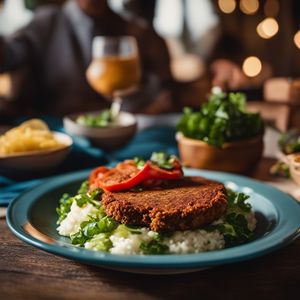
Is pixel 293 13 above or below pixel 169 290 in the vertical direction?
above

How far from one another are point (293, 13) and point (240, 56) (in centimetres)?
95

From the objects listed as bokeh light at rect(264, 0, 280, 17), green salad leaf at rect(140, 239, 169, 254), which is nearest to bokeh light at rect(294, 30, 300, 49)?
bokeh light at rect(264, 0, 280, 17)

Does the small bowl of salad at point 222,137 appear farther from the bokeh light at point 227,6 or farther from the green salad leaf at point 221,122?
the bokeh light at point 227,6

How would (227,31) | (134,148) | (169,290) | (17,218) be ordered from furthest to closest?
(227,31) → (134,148) → (17,218) → (169,290)

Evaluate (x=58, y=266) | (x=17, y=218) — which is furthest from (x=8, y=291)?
(x=17, y=218)

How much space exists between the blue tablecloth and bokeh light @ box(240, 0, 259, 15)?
4.86m

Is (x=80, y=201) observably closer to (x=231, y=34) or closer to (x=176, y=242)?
(x=176, y=242)

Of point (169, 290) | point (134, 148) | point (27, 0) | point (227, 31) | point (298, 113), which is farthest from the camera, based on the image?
point (227, 31)

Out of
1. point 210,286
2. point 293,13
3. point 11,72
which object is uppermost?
point 293,13

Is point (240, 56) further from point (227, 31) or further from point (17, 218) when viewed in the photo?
point (17, 218)

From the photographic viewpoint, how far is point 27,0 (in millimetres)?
5996

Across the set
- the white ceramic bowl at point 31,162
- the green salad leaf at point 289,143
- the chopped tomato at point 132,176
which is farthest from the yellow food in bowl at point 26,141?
the green salad leaf at point 289,143

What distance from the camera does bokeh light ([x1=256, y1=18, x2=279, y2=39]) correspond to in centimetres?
713

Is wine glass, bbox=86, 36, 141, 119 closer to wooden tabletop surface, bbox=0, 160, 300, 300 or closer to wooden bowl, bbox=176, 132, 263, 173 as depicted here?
wooden bowl, bbox=176, 132, 263, 173
